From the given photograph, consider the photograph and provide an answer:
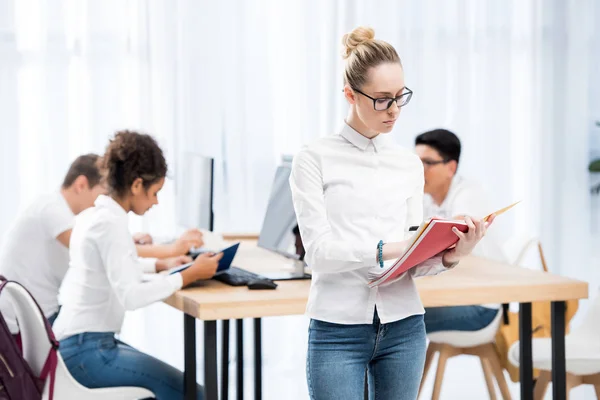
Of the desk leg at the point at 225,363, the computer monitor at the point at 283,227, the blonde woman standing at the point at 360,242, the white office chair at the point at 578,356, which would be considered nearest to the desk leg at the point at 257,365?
the desk leg at the point at 225,363

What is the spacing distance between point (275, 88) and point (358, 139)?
10.2ft

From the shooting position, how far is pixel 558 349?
101 inches

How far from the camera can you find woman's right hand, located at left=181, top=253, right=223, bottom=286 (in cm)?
254

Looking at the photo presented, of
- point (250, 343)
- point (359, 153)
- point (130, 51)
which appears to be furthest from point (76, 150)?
point (359, 153)

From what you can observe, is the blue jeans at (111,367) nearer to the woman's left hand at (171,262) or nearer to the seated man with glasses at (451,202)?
the woman's left hand at (171,262)

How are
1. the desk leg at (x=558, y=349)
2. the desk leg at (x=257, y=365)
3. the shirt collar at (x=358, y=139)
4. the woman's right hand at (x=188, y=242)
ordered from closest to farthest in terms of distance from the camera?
the shirt collar at (x=358, y=139) < the desk leg at (x=558, y=349) < the woman's right hand at (x=188, y=242) < the desk leg at (x=257, y=365)

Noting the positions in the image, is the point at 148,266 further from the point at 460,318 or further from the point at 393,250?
the point at 393,250

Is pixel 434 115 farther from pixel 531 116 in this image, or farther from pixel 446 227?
pixel 446 227

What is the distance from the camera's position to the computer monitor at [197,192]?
3.20m

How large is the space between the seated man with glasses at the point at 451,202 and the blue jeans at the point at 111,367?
1109 mm

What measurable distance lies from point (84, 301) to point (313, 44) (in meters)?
2.73

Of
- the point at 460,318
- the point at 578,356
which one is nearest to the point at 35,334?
the point at 460,318

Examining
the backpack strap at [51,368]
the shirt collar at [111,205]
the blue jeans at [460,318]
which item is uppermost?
the shirt collar at [111,205]

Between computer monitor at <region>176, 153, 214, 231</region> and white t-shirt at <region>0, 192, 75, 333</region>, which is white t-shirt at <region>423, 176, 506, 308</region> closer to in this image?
computer monitor at <region>176, 153, 214, 231</region>
